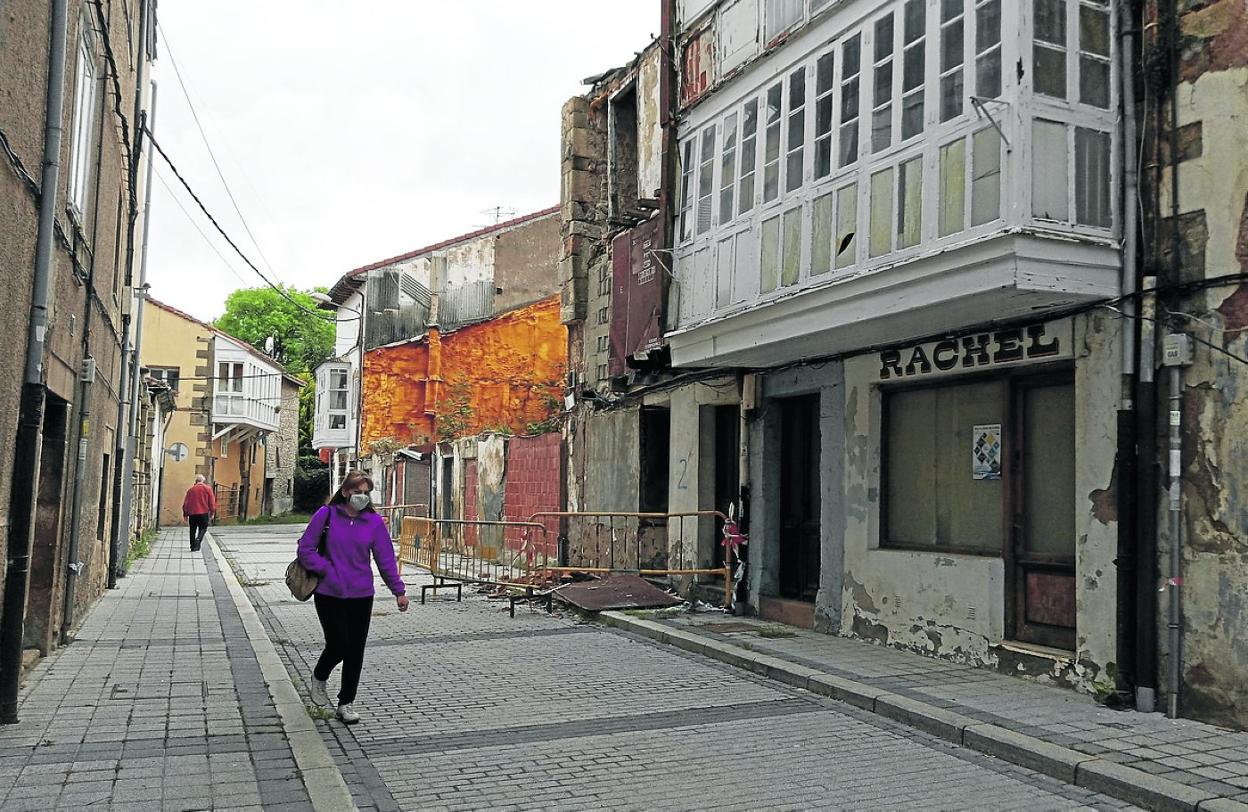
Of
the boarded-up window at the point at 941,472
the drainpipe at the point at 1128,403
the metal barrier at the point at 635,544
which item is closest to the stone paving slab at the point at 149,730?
the metal barrier at the point at 635,544

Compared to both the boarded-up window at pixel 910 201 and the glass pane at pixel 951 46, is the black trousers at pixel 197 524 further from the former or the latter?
the glass pane at pixel 951 46

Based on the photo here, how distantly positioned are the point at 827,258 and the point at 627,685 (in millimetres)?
4109

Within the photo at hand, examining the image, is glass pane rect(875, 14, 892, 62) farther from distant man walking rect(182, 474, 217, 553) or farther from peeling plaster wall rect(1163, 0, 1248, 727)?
distant man walking rect(182, 474, 217, 553)

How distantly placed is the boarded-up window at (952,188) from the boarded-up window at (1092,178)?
78 cm

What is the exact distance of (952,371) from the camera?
9273 mm

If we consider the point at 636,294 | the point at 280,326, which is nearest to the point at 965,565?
the point at 636,294

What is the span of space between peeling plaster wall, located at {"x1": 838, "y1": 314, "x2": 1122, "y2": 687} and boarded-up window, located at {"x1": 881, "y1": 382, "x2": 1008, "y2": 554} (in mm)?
173

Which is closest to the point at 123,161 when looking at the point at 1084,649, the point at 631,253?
the point at 631,253

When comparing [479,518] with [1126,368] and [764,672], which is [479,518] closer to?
[764,672]

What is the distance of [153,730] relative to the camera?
6.61 metres

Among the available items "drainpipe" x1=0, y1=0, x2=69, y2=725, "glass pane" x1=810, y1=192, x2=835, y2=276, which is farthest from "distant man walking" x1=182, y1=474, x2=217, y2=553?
"glass pane" x1=810, y1=192, x2=835, y2=276

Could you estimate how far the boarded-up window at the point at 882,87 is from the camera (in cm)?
879

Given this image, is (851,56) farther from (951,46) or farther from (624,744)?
(624,744)

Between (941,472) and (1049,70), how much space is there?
12.3ft
